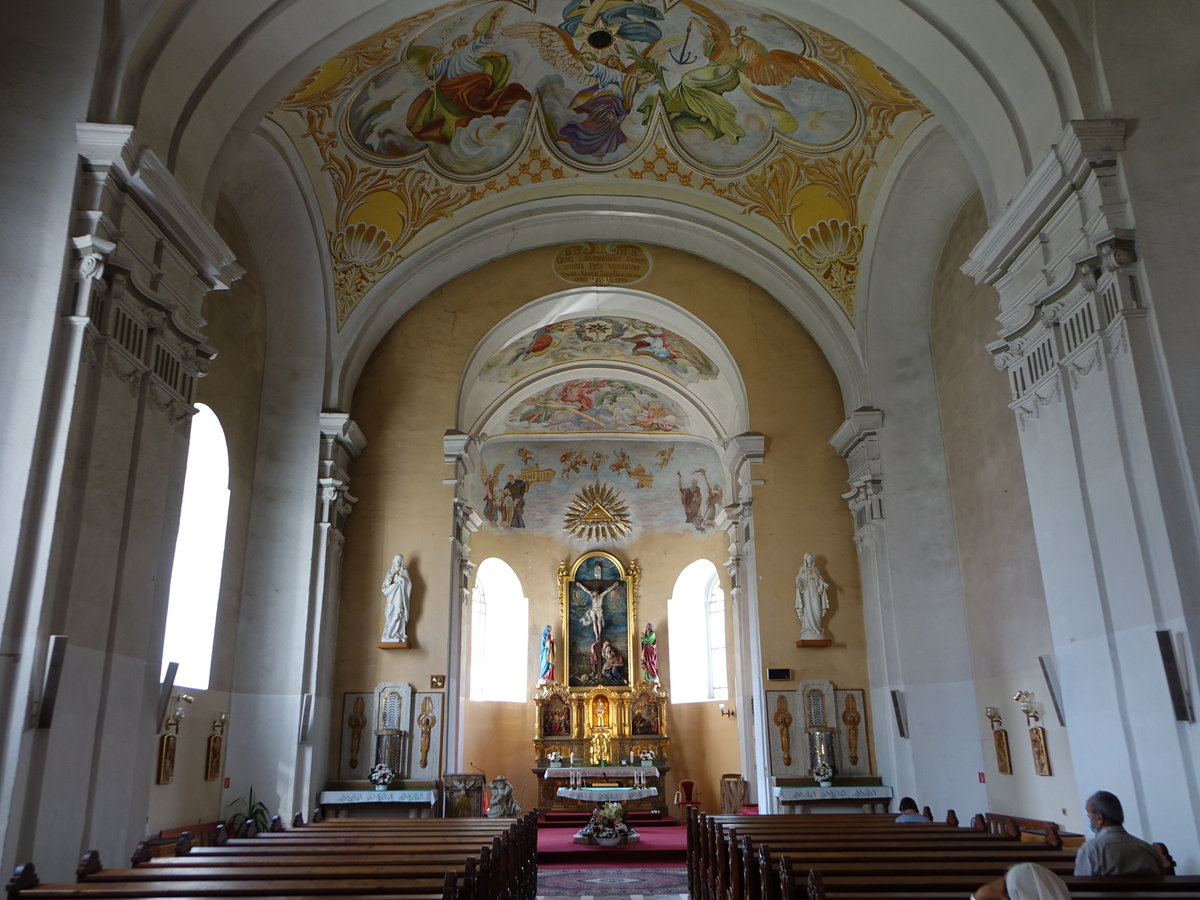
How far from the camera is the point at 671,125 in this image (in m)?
11.8

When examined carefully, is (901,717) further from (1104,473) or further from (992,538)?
(1104,473)

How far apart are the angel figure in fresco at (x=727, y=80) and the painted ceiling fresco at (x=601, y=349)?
143 inches

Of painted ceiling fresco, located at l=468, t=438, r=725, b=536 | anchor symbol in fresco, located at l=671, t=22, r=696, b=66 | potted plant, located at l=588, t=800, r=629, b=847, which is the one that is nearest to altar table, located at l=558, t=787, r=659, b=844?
potted plant, located at l=588, t=800, r=629, b=847

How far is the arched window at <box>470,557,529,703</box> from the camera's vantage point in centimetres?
1998

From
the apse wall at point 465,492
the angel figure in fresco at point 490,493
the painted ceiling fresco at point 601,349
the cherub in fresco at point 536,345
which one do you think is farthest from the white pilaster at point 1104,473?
the angel figure in fresco at point 490,493

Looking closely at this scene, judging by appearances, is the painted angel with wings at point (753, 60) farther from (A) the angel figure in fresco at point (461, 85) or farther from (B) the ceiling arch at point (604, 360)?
(B) the ceiling arch at point (604, 360)

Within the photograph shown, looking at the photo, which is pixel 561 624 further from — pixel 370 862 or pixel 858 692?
pixel 370 862

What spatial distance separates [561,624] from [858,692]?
30.6 ft

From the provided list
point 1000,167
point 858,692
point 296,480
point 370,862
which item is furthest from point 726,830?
point 296,480

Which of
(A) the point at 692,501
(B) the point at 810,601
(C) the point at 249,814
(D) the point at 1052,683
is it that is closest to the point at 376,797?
(C) the point at 249,814

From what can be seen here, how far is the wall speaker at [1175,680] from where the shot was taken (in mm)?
5258

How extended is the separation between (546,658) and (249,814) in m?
9.88

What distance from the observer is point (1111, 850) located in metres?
4.86

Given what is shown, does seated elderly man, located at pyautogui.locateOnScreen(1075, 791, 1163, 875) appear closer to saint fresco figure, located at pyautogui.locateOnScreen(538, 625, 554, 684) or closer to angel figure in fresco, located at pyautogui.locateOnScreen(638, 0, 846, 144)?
angel figure in fresco, located at pyautogui.locateOnScreen(638, 0, 846, 144)
